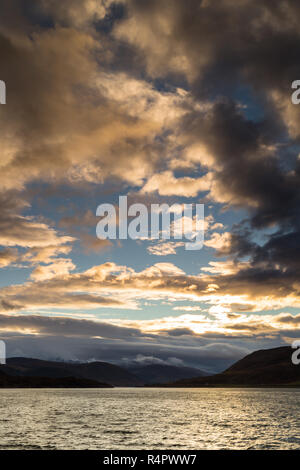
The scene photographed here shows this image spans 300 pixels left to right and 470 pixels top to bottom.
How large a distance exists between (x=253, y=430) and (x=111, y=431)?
32599 millimetres

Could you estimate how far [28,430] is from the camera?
88.4m
